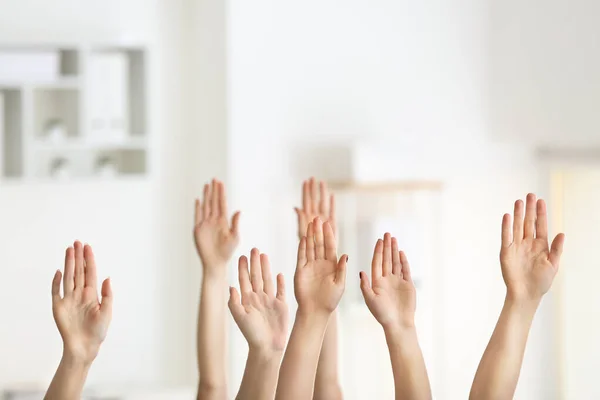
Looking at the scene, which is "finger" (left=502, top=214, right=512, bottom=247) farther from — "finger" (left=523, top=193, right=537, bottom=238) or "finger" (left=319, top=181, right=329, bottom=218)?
"finger" (left=319, top=181, right=329, bottom=218)

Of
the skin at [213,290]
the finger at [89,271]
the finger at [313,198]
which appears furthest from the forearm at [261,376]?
the finger at [313,198]

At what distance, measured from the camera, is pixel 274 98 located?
361 centimetres

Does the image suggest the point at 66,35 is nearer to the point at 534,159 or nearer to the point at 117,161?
the point at 117,161

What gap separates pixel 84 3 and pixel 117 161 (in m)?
0.75

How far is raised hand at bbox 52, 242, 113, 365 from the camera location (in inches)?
45.3

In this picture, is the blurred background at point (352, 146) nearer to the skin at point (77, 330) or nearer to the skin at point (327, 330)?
the skin at point (327, 330)

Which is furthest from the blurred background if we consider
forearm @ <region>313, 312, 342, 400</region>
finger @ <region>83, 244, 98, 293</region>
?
finger @ <region>83, 244, 98, 293</region>

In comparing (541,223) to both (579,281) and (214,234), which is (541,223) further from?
(579,281)

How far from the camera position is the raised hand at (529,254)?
120 cm

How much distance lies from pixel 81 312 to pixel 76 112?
8.93 ft

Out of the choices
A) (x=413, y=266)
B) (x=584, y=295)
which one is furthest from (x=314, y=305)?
(x=584, y=295)

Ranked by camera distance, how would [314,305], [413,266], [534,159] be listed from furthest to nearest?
[534,159]
[413,266]
[314,305]

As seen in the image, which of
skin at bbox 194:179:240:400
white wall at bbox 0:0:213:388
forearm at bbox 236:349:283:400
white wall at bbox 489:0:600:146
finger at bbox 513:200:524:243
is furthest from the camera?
white wall at bbox 0:0:213:388

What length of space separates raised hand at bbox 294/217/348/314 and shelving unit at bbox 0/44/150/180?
2618mm
